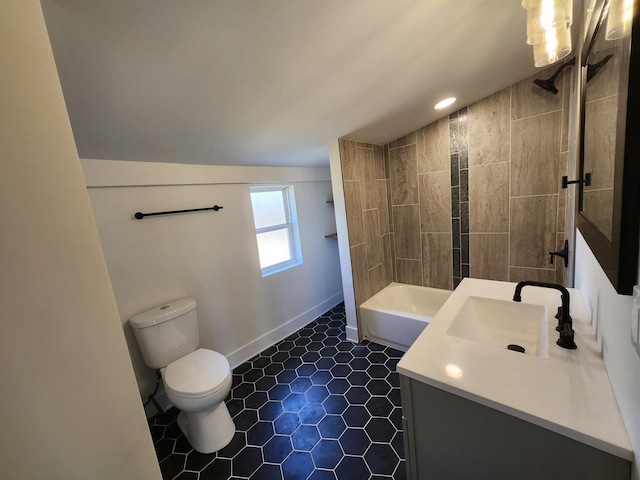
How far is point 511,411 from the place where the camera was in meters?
0.81

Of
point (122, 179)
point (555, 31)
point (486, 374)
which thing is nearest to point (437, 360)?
point (486, 374)

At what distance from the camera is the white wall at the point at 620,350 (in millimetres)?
605

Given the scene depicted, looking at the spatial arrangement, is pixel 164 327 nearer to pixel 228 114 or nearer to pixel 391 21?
pixel 228 114

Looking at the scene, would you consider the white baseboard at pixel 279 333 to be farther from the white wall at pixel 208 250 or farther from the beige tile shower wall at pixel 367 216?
the beige tile shower wall at pixel 367 216

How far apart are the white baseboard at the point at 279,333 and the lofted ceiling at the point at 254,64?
178cm

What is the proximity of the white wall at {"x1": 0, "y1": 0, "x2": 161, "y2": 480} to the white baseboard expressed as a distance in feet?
6.72

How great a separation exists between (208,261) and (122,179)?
2.84 feet

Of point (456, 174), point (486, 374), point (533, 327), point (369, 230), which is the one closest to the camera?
point (486, 374)

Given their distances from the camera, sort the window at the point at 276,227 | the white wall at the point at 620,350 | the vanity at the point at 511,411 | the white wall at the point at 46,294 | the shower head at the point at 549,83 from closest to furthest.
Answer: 1. the white wall at the point at 46,294
2. the white wall at the point at 620,350
3. the vanity at the point at 511,411
4. the shower head at the point at 549,83
5. the window at the point at 276,227

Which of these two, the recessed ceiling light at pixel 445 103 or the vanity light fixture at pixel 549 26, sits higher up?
the recessed ceiling light at pixel 445 103

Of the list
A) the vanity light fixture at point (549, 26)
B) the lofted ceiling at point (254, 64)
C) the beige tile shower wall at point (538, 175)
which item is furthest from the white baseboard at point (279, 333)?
the vanity light fixture at point (549, 26)

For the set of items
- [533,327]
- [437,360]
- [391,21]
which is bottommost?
[533,327]

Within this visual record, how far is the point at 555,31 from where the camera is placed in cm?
95

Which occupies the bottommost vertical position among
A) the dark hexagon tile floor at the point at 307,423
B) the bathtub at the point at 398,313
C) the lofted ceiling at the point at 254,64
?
the dark hexagon tile floor at the point at 307,423
